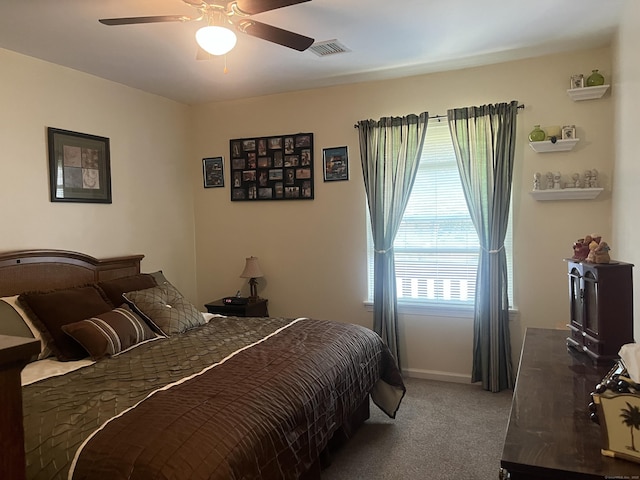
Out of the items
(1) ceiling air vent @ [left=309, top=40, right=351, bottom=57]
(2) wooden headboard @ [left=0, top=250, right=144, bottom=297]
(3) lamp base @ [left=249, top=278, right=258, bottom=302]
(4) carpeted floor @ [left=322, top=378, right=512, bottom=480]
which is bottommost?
(4) carpeted floor @ [left=322, top=378, right=512, bottom=480]

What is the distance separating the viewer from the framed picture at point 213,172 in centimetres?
485

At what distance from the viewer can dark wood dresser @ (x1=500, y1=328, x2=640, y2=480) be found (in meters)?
1.15

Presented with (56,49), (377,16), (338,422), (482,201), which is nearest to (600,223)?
(482,201)

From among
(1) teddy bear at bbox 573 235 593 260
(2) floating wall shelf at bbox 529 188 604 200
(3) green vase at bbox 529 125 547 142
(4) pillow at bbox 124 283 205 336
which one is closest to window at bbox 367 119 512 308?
(2) floating wall shelf at bbox 529 188 604 200

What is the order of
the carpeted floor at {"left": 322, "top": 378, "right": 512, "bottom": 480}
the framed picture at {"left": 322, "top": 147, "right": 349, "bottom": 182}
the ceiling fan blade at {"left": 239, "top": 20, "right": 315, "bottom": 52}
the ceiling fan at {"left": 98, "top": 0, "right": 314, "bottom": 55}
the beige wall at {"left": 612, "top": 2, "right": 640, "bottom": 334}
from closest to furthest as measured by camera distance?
the ceiling fan at {"left": 98, "top": 0, "right": 314, "bottom": 55}
the ceiling fan blade at {"left": 239, "top": 20, "right": 315, "bottom": 52}
the beige wall at {"left": 612, "top": 2, "right": 640, "bottom": 334}
the carpeted floor at {"left": 322, "top": 378, "right": 512, "bottom": 480}
the framed picture at {"left": 322, "top": 147, "right": 349, "bottom": 182}

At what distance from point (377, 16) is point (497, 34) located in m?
0.92

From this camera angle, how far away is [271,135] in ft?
15.1

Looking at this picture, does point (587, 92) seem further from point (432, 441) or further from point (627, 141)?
point (432, 441)

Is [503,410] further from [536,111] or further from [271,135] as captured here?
[271,135]

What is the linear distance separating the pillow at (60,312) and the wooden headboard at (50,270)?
0.28 metres

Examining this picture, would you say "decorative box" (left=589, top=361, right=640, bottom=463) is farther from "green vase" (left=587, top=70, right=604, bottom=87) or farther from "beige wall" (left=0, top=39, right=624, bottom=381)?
"green vase" (left=587, top=70, right=604, bottom=87)

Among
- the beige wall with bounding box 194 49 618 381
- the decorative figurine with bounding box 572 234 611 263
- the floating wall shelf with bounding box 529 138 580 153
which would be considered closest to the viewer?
the decorative figurine with bounding box 572 234 611 263

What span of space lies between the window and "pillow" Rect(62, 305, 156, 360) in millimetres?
2262

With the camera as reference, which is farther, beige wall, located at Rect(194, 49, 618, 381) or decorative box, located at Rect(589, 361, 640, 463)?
beige wall, located at Rect(194, 49, 618, 381)
